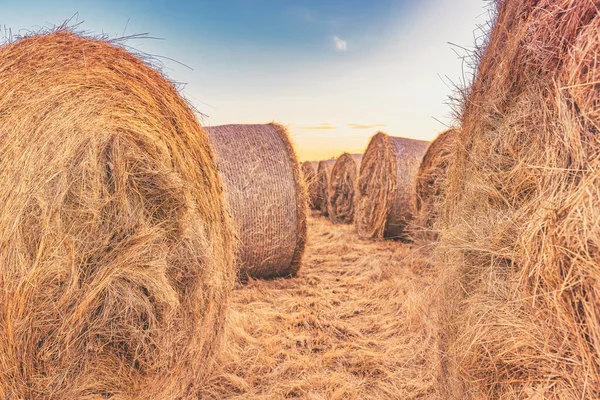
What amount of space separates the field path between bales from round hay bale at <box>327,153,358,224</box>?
379 cm

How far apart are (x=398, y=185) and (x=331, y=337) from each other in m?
4.01

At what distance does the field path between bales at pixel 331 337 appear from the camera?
282cm

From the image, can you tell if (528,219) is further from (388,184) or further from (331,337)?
(388,184)

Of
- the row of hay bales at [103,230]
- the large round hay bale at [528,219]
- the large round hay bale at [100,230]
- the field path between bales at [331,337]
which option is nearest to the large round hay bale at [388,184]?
the field path between bales at [331,337]

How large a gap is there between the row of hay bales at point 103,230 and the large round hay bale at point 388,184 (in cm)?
459

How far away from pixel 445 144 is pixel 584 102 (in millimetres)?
4329

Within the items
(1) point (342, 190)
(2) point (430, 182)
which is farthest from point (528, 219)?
(1) point (342, 190)

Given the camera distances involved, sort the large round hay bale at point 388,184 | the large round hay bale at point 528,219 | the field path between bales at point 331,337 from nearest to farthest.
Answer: the large round hay bale at point 528,219
the field path between bales at point 331,337
the large round hay bale at point 388,184

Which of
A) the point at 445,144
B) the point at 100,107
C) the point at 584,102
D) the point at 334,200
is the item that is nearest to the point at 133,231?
the point at 100,107

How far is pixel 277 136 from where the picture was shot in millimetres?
5184

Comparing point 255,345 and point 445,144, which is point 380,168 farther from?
point 255,345

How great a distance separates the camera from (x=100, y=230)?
230 centimetres

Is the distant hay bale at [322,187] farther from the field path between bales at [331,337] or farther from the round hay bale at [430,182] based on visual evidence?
the field path between bales at [331,337]

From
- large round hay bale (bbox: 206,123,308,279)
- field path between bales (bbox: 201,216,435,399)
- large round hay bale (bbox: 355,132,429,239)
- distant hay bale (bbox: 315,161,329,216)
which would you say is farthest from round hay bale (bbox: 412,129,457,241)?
distant hay bale (bbox: 315,161,329,216)
